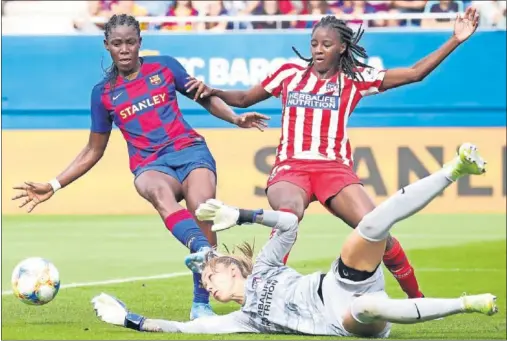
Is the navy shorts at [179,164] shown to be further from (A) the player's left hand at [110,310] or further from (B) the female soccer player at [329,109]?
(A) the player's left hand at [110,310]

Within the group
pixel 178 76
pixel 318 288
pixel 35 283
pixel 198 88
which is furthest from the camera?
pixel 178 76

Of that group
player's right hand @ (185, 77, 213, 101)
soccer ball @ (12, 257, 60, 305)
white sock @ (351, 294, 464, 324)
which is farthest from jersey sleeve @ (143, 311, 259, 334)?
player's right hand @ (185, 77, 213, 101)

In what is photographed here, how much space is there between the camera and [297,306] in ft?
27.2

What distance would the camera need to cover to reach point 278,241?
8.52m

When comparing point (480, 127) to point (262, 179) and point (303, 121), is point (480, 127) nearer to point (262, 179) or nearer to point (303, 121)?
point (262, 179)

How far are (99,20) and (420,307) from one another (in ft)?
44.6

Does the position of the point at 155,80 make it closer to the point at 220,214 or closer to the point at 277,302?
the point at 220,214

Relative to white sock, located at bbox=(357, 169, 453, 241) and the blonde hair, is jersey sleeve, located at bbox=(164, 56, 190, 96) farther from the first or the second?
white sock, located at bbox=(357, 169, 453, 241)

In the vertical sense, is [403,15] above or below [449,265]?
above

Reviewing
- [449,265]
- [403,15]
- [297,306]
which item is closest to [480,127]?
[403,15]

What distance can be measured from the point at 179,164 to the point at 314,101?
115 centimetres

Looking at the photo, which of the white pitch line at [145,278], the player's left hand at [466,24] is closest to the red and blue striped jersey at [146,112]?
the player's left hand at [466,24]

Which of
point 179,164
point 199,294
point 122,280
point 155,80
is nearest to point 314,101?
point 179,164

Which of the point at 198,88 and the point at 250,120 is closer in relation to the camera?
the point at 250,120
